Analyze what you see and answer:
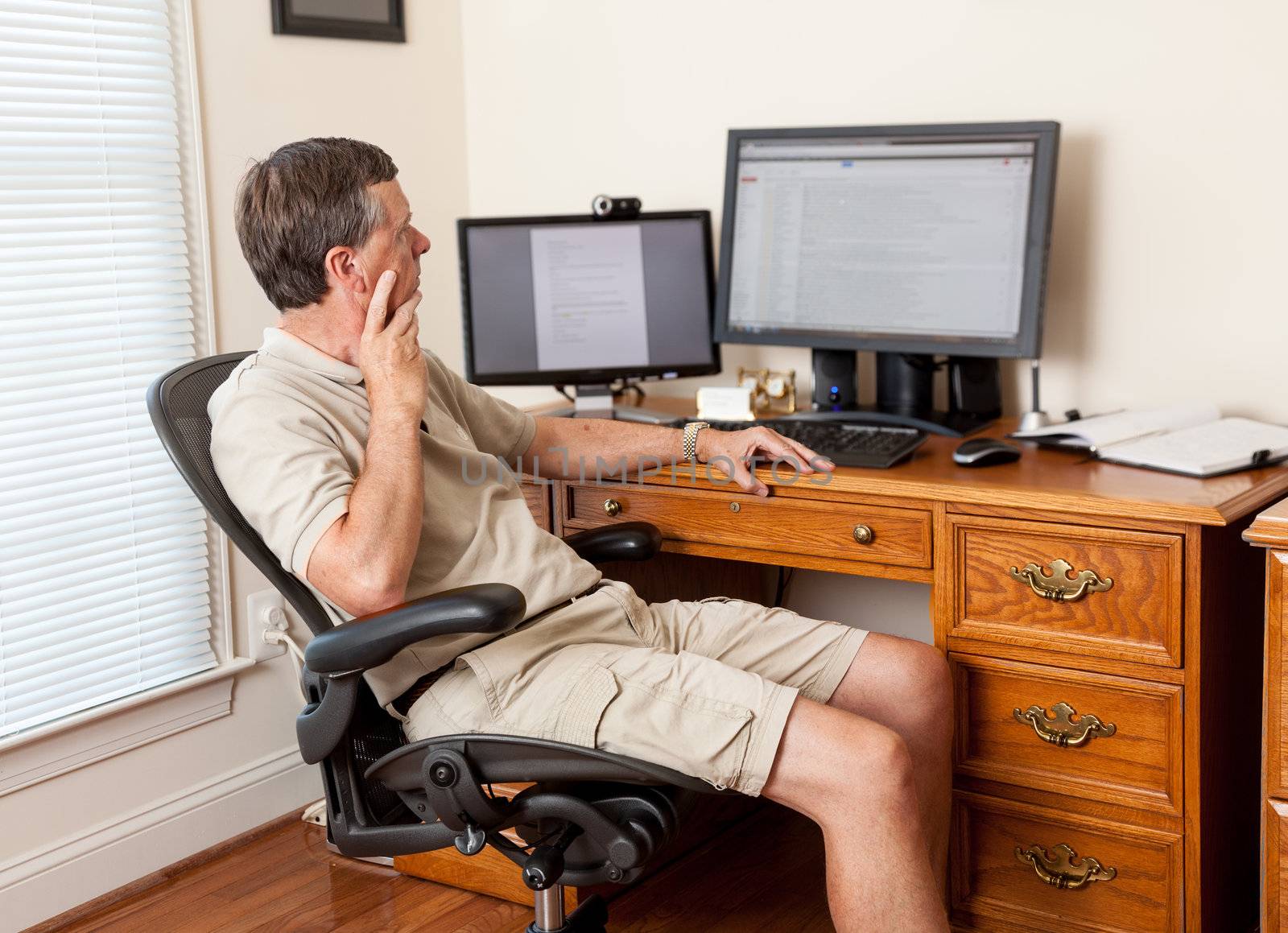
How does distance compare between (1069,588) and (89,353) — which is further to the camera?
(89,353)

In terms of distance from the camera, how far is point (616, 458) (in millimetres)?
2102

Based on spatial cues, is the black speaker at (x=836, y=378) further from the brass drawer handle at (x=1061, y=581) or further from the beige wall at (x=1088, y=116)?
the brass drawer handle at (x=1061, y=581)

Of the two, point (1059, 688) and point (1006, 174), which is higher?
point (1006, 174)

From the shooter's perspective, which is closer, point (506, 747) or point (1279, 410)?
point (506, 747)

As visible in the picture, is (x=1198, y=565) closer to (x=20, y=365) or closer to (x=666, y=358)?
(x=666, y=358)

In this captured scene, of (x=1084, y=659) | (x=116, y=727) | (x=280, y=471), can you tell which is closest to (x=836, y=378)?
(x=1084, y=659)

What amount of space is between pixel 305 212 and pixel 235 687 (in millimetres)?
1188

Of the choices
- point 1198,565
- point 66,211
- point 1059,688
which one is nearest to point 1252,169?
point 1198,565

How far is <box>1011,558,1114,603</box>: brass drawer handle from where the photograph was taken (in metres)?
1.73

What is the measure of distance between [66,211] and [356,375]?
2.70 ft

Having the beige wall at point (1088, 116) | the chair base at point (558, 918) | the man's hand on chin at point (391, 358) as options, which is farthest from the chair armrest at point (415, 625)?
the beige wall at point (1088, 116)

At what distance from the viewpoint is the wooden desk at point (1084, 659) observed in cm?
170

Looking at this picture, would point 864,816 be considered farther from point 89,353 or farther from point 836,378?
point 89,353

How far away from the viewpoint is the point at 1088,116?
218cm
